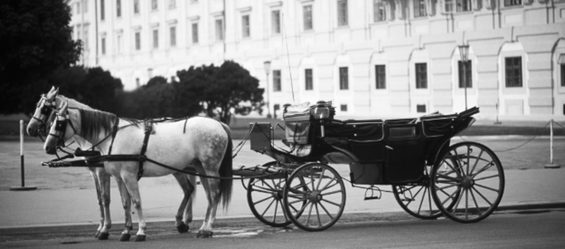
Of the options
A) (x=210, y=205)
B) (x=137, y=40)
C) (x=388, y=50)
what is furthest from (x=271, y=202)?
(x=137, y=40)

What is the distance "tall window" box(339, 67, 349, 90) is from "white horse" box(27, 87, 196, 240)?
3523 centimetres

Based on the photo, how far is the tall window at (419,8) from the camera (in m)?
40.9

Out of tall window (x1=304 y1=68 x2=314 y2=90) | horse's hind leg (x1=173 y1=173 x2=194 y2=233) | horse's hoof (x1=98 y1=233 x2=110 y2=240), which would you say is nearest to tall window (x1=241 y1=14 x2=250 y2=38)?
tall window (x1=304 y1=68 x2=314 y2=90)

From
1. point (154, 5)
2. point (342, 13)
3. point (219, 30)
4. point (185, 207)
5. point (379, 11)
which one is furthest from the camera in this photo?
point (154, 5)

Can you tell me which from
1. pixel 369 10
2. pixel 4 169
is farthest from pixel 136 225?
pixel 369 10

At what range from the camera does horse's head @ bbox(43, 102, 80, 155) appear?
395 inches

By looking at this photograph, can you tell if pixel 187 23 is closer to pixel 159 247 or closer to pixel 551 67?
pixel 551 67

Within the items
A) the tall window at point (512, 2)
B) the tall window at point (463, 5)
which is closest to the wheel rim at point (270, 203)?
the tall window at point (512, 2)

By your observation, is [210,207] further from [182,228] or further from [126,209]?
[126,209]

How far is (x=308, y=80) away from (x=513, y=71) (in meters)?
14.5

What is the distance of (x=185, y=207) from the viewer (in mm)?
10891

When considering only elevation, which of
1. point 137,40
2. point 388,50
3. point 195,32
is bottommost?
point 388,50

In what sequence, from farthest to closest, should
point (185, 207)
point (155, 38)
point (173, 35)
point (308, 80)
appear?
point (155, 38) < point (173, 35) < point (308, 80) < point (185, 207)

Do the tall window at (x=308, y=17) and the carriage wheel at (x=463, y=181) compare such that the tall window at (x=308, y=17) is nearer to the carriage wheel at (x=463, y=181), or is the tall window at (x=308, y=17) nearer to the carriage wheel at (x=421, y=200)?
the carriage wheel at (x=421, y=200)
